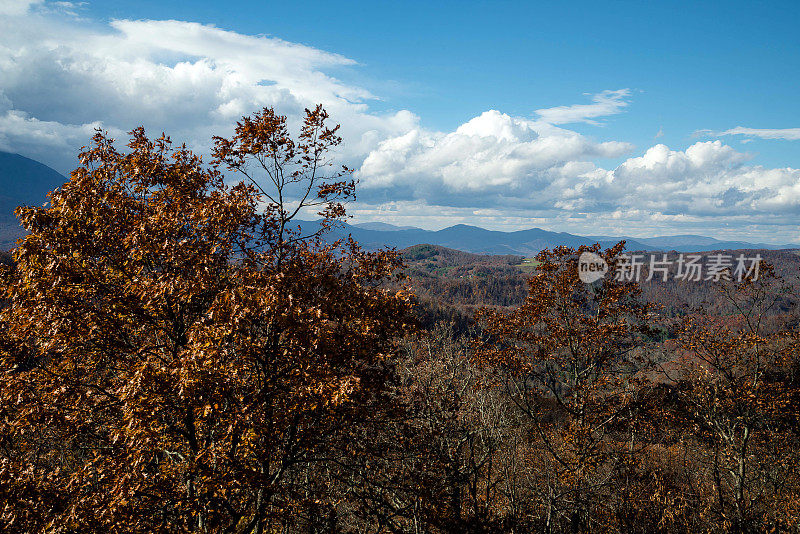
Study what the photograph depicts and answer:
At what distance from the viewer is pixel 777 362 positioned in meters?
21.3

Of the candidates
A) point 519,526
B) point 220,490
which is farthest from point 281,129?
point 519,526

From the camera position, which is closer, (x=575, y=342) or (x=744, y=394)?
(x=575, y=342)

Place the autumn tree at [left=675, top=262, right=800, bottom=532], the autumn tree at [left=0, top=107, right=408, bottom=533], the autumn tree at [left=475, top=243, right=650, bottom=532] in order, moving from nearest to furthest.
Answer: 1. the autumn tree at [left=0, top=107, right=408, bottom=533]
2. the autumn tree at [left=475, top=243, right=650, bottom=532]
3. the autumn tree at [left=675, top=262, right=800, bottom=532]

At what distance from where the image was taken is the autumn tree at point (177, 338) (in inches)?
315

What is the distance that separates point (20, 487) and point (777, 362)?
95.7 ft

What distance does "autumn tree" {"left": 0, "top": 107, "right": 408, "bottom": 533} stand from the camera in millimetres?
8000

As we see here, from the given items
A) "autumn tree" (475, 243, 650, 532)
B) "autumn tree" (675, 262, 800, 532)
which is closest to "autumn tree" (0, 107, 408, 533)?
"autumn tree" (475, 243, 650, 532)

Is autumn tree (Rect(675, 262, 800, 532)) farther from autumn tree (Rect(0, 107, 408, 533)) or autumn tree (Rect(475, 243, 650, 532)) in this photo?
autumn tree (Rect(0, 107, 408, 533))

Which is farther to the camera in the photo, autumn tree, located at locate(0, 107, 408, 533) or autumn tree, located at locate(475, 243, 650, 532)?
autumn tree, located at locate(475, 243, 650, 532)

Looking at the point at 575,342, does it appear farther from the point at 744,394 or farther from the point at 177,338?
the point at 177,338

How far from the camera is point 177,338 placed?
34.9ft

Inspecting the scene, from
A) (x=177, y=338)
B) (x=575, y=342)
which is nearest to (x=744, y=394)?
(x=575, y=342)

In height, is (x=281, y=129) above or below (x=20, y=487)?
above

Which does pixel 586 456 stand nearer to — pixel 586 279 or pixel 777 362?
pixel 586 279
